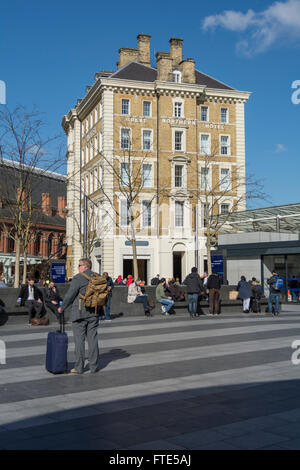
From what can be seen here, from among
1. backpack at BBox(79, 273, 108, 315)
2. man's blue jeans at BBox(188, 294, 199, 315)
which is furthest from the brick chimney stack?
backpack at BBox(79, 273, 108, 315)

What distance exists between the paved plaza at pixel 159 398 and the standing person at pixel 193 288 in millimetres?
7001

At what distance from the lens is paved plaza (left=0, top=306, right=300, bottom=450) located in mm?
5434

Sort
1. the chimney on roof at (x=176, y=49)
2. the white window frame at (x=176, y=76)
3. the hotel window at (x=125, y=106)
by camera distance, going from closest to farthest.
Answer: the hotel window at (x=125, y=106) < the white window frame at (x=176, y=76) < the chimney on roof at (x=176, y=49)

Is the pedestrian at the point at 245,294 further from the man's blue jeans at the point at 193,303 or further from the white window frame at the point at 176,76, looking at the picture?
the white window frame at the point at 176,76

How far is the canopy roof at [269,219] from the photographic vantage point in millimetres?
33438

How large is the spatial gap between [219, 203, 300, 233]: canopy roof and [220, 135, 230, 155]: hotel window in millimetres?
14750

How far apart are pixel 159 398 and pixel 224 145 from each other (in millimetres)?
47817

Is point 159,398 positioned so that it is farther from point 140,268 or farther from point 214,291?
point 140,268

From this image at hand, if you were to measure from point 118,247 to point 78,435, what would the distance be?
142 feet

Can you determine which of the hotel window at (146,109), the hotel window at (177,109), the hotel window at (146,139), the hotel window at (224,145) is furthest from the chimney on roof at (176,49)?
the hotel window at (146,139)

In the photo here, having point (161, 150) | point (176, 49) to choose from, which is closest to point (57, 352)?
point (161, 150)

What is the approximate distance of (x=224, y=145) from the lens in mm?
53406

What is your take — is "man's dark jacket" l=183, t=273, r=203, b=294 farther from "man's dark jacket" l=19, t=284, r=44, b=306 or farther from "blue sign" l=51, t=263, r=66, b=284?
"blue sign" l=51, t=263, r=66, b=284

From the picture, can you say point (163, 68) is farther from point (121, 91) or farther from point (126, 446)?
point (126, 446)
